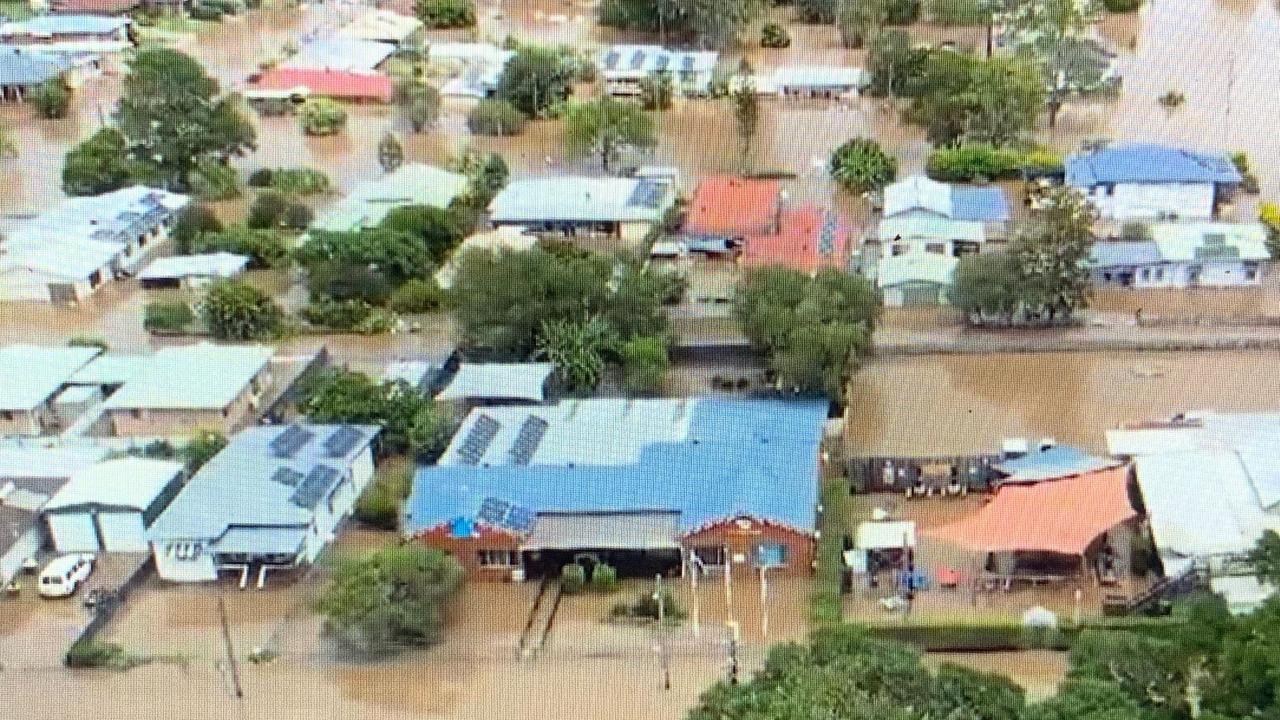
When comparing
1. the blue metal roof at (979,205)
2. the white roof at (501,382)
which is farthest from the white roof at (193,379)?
the blue metal roof at (979,205)

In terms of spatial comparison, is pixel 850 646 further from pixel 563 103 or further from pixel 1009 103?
pixel 563 103

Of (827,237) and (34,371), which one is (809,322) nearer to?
(827,237)

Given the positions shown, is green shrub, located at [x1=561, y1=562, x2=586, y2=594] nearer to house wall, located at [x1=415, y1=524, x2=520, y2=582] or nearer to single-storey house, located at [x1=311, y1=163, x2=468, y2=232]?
house wall, located at [x1=415, y1=524, x2=520, y2=582]

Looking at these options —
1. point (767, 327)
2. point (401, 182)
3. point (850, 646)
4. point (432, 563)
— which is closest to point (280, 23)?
point (401, 182)

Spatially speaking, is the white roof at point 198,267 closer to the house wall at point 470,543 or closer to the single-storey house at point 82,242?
the single-storey house at point 82,242

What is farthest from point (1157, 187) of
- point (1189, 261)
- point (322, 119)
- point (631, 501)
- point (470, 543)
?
point (322, 119)

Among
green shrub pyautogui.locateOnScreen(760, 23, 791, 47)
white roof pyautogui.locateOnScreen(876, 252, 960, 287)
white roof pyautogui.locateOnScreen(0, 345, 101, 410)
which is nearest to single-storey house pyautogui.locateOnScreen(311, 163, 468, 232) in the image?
white roof pyautogui.locateOnScreen(0, 345, 101, 410)
